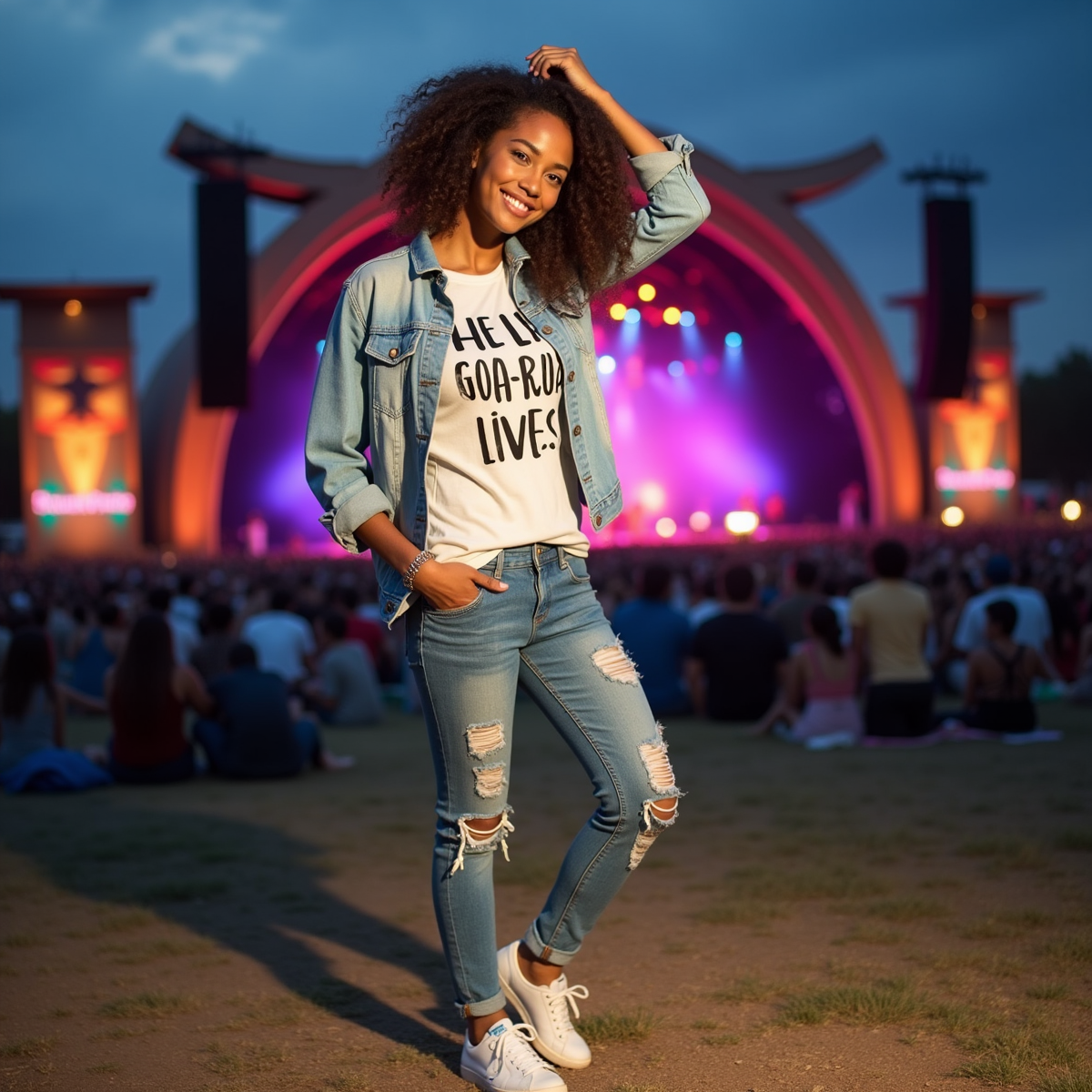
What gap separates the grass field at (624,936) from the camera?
302cm

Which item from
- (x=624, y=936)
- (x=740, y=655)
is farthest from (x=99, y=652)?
Answer: (x=624, y=936)

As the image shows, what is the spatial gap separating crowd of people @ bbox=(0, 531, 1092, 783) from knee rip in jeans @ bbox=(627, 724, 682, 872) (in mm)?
4510

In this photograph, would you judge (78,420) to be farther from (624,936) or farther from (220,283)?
(624,936)

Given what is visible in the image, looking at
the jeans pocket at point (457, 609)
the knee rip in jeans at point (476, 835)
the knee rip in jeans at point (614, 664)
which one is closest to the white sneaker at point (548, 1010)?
A: the knee rip in jeans at point (476, 835)

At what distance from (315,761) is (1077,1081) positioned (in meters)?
5.32

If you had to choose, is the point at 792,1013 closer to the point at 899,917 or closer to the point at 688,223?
the point at 899,917

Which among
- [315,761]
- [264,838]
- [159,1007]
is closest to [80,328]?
[315,761]

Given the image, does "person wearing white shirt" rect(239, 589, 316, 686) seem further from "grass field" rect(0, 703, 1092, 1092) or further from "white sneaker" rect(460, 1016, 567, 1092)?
"white sneaker" rect(460, 1016, 567, 1092)

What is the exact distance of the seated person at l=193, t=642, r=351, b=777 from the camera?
714 cm

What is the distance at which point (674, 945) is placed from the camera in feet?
12.9

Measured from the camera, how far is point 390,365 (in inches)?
112

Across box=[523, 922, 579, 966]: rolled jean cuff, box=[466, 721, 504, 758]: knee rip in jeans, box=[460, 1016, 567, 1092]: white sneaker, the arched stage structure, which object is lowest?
box=[460, 1016, 567, 1092]: white sneaker

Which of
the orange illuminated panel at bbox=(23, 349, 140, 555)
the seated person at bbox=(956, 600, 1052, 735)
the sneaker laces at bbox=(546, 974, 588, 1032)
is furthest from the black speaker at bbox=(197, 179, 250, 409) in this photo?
the sneaker laces at bbox=(546, 974, 588, 1032)

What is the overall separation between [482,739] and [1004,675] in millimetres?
5376
